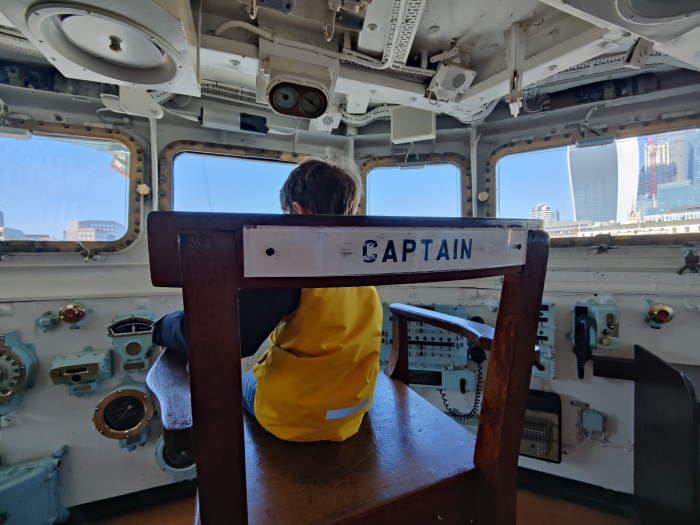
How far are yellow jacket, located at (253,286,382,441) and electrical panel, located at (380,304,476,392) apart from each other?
130 centimetres

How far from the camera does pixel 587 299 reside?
1881 mm

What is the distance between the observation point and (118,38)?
110 cm

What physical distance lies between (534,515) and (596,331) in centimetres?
123

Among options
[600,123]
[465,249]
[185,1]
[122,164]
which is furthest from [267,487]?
[600,123]

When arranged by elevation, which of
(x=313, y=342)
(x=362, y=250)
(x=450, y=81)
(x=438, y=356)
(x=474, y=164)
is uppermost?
(x=450, y=81)

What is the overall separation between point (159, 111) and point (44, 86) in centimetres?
70

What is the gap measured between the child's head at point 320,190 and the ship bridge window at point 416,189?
1.64 metres

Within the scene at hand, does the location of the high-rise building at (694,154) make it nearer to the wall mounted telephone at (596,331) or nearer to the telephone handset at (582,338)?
the wall mounted telephone at (596,331)

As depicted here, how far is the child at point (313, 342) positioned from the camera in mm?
670

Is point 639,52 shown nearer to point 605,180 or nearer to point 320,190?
point 605,180

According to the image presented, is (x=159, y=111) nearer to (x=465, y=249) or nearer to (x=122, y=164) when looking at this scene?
(x=122, y=164)

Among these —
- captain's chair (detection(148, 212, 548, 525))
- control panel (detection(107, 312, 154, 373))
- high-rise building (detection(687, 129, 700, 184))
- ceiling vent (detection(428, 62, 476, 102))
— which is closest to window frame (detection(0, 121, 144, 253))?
control panel (detection(107, 312, 154, 373))

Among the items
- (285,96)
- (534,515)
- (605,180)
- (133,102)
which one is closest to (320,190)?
(285,96)

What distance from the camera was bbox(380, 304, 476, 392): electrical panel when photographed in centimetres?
199
